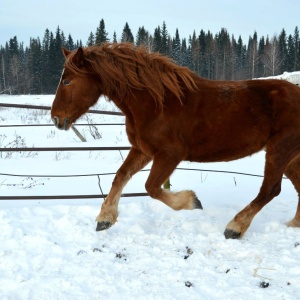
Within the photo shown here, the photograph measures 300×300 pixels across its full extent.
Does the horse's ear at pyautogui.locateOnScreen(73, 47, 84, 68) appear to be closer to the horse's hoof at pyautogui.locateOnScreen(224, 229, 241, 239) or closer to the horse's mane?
the horse's mane

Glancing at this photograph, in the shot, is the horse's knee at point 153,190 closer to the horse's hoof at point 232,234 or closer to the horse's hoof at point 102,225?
the horse's hoof at point 102,225

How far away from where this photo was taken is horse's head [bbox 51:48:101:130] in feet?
11.7

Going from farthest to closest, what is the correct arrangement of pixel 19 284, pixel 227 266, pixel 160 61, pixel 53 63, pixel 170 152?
pixel 53 63
pixel 160 61
pixel 170 152
pixel 227 266
pixel 19 284

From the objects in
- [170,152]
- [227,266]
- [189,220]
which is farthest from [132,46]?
[227,266]

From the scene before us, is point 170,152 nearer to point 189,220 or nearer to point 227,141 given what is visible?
point 227,141

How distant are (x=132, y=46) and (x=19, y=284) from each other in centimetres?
246

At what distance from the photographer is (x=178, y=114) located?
3533mm

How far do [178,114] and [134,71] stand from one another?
0.62 m

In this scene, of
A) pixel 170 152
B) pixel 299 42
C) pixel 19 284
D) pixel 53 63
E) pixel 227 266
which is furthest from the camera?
pixel 299 42

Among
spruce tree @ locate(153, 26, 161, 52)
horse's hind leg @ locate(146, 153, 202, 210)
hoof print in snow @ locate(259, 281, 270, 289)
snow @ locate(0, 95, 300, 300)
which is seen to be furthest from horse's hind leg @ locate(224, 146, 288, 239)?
spruce tree @ locate(153, 26, 161, 52)

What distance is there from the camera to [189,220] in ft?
12.7

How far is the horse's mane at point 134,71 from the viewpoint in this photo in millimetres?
3578

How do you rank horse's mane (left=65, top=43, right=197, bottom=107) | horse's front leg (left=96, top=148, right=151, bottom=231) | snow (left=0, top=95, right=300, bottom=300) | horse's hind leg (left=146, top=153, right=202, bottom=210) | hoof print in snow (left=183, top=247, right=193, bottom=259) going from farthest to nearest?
horse's front leg (left=96, top=148, right=151, bottom=231) < horse's mane (left=65, top=43, right=197, bottom=107) < horse's hind leg (left=146, top=153, right=202, bottom=210) < hoof print in snow (left=183, top=247, right=193, bottom=259) < snow (left=0, top=95, right=300, bottom=300)

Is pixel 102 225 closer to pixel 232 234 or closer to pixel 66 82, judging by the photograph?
pixel 232 234
